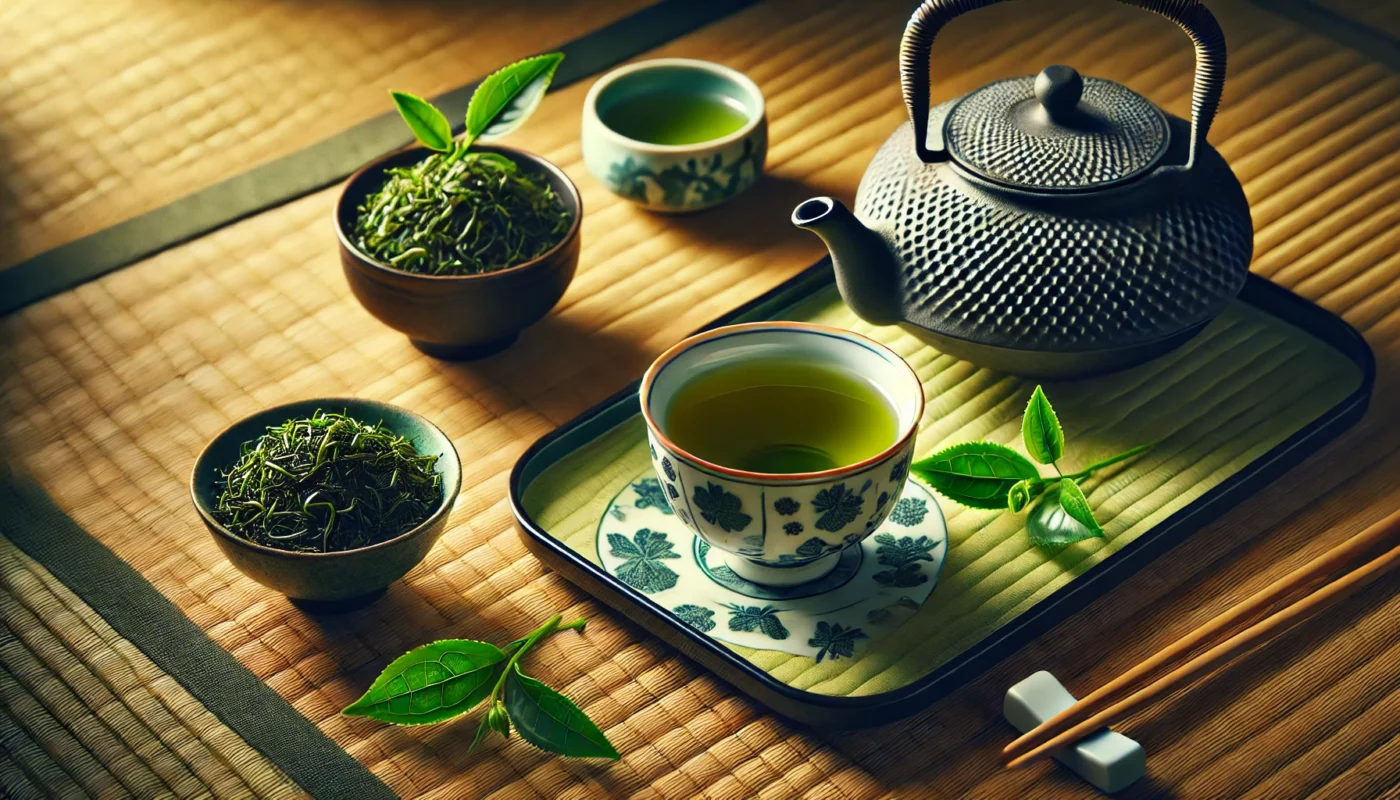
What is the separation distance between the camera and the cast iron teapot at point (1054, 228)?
105 cm

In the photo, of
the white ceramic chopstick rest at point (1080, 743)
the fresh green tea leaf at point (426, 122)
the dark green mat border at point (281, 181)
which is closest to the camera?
the white ceramic chopstick rest at point (1080, 743)

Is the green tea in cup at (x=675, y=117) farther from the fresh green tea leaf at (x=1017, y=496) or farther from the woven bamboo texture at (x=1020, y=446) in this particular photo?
the fresh green tea leaf at (x=1017, y=496)

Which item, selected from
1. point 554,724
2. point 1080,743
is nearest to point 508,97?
point 554,724

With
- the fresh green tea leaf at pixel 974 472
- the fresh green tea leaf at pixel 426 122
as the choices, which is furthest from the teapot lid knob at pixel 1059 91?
the fresh green tea leaf at pixel 426 122

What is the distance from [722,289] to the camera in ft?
4.27

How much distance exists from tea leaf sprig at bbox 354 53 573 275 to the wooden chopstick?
570 mm

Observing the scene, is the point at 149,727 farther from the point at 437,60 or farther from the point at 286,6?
the point at 286,6

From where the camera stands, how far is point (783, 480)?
88 centimetres

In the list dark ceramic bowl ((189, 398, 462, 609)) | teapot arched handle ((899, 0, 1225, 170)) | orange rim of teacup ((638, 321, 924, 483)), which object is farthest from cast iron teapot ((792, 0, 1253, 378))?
dark ceramic bowl ((189, 398, 462, 609))

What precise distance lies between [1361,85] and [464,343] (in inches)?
39.8

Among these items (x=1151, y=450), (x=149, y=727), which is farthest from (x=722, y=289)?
(x=149, y=727)

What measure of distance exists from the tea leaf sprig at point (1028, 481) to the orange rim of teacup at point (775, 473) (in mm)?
72

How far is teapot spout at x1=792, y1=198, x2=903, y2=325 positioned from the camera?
3.53 feet

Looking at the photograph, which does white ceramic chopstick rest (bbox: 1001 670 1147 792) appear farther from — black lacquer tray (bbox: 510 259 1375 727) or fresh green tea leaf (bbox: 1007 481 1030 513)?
fresh green tea leaf (bbox: 1007 481 1030 513)
